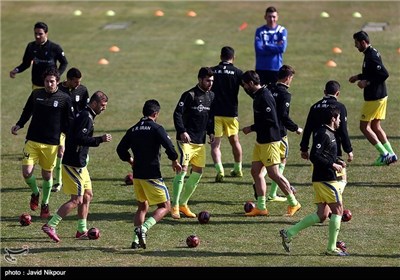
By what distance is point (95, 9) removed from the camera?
4672 centimetres

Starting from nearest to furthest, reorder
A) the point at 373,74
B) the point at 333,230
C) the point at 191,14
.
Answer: the point at 333,230 → the point at 373,74 → the point at 191,14

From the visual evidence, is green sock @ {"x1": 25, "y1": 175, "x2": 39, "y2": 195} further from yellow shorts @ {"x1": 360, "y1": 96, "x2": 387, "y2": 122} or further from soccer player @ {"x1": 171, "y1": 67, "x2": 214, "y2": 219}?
yellow shorts @ {"x1": 360, "y1": 96, "x2": 387, "y2": 122}

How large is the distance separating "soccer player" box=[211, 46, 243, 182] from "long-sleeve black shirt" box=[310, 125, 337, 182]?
486 cm

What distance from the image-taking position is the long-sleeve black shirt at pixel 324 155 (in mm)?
15750

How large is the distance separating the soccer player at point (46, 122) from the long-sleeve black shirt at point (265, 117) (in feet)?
10.7

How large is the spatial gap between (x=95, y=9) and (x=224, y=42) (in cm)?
964

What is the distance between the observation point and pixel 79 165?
54.8 ft

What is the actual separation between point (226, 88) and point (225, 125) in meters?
0.81

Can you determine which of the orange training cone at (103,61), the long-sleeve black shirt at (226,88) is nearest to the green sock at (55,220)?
the long-sleeve black shirt at (226,88)

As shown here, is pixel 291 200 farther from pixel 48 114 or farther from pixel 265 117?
pixel 48 114

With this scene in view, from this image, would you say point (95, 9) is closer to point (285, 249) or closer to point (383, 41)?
point (383, 41)

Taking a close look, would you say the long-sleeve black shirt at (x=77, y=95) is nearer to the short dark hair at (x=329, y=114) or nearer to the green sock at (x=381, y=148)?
the short dark hair at (x=329, y=114)

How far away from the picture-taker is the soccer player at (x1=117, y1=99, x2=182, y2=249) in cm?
1598

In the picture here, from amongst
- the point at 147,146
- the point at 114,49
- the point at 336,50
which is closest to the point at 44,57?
the point at 147,146
